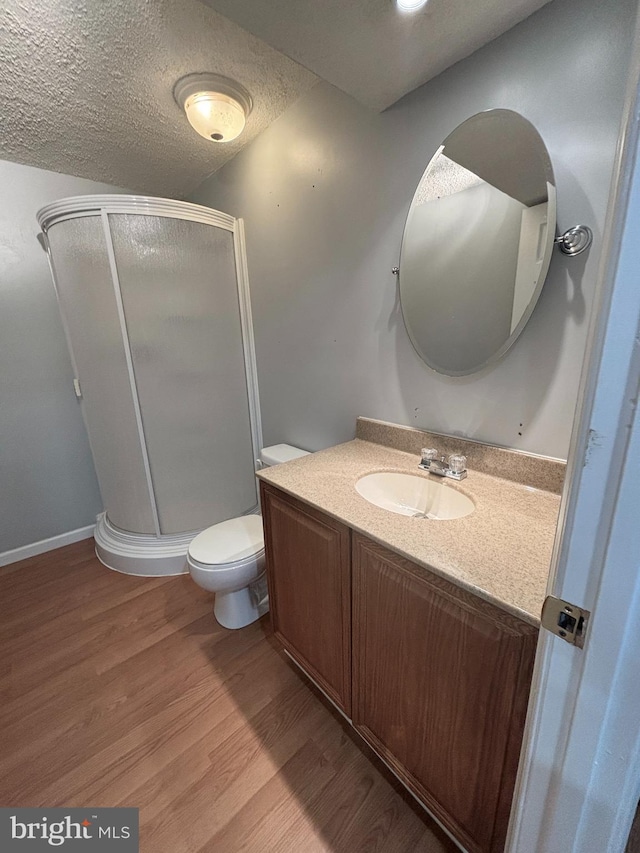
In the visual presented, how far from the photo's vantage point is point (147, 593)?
1849mm

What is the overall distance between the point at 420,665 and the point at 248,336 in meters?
1.87

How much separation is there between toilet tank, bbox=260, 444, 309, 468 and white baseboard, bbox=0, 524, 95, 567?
1558mm

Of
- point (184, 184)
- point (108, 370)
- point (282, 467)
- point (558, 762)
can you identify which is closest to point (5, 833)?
point (282, 467)

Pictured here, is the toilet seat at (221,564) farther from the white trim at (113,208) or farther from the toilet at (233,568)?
the white trim at (113,208)

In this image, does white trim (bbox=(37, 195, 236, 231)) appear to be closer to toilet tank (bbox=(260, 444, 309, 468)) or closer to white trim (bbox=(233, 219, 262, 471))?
white trim (bbox=(233, 219, 262, 471))

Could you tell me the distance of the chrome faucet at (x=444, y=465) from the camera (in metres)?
1.13

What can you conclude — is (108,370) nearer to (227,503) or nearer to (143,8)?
(227,503)

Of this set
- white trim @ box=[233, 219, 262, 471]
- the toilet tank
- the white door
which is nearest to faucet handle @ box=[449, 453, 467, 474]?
the white door

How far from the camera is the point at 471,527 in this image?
85 centimetres

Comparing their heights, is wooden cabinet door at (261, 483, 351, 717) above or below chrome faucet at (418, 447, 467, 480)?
below

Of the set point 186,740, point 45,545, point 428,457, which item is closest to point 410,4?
point 428,457

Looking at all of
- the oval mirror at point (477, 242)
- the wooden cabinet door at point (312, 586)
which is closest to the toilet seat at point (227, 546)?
the wooden cabinet door at point (312, 586)

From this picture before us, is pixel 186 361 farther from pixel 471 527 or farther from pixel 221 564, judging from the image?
pixel 471 527

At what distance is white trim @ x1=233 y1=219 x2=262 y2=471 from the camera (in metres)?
2.00
